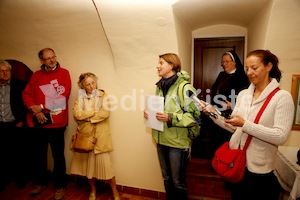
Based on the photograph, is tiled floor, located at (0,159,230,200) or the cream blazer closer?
the cream blazer

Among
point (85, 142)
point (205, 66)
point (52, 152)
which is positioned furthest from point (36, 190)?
point (205, 66)

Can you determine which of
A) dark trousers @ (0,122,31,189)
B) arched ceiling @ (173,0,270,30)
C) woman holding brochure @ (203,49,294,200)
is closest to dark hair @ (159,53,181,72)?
arched ceiling @ (173,0,270,30)

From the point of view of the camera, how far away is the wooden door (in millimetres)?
3686

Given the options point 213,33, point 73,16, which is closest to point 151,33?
point 73,16

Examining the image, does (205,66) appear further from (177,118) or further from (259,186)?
(259,186)

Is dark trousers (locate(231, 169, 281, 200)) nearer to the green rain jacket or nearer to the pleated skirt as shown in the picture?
the green rain jacket

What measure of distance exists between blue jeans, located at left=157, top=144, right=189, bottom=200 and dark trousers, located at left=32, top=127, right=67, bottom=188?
150cm

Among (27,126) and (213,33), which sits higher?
(213,33)

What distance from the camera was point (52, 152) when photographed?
9.34ft

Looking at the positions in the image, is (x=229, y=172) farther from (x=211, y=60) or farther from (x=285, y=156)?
(x=211, y=60)

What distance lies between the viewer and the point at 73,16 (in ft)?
8.55

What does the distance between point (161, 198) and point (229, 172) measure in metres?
1.57

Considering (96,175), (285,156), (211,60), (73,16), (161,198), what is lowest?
(161,198)

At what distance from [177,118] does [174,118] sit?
27 mm
